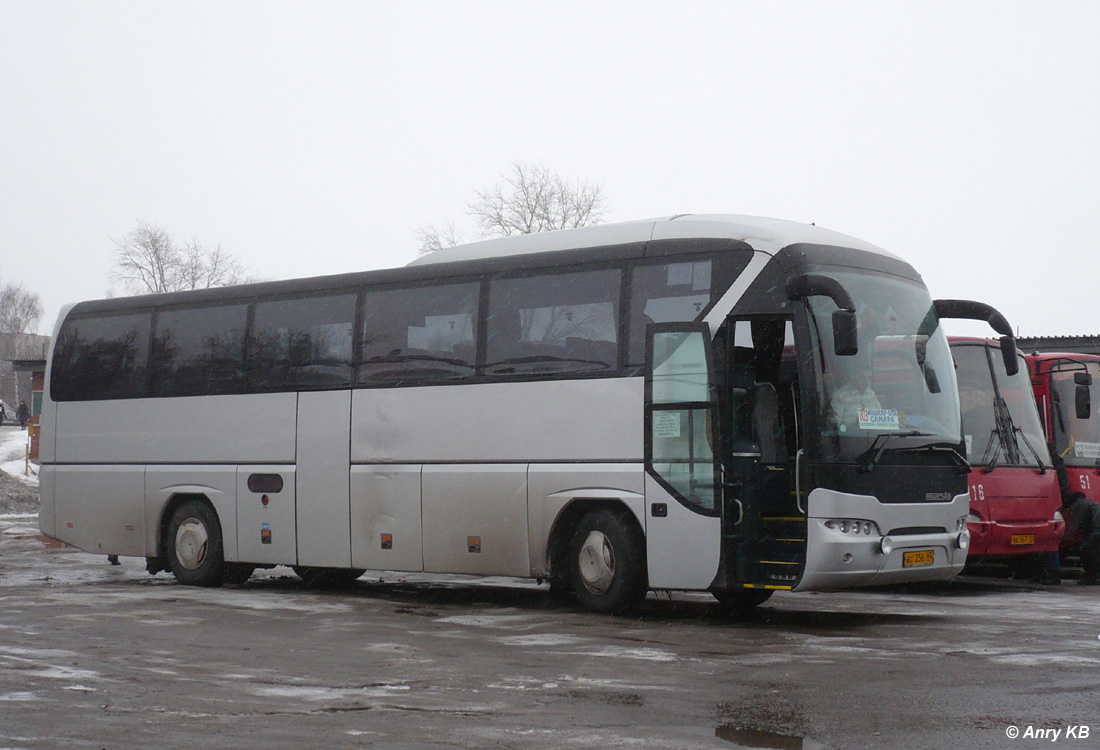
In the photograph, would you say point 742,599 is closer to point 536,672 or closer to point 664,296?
point 664,296

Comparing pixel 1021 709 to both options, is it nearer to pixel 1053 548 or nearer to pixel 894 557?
pixel 894 557

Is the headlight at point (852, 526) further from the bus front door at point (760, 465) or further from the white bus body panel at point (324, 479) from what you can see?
the white bus body panel at point (324, 479)

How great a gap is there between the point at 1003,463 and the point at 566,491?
624 cm

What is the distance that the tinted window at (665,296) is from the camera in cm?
1232

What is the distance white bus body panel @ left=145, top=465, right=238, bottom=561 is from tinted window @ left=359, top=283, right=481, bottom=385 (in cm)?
264

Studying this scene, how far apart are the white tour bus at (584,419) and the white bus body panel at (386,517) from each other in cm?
2

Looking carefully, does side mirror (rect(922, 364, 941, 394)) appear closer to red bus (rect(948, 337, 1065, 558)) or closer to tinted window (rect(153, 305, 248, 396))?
red bus (rect(948, 337, 1065, 558))

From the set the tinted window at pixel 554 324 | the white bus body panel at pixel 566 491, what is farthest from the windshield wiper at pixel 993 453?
the tinted window at pixel 554 324

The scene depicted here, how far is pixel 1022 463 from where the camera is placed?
16562 millimetres

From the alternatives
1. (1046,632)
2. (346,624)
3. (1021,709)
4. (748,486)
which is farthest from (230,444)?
(1021,709)

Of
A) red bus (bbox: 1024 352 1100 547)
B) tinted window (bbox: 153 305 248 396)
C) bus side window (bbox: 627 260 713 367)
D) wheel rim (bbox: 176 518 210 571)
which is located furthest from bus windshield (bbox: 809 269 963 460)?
wheel rim (bbox: 176 518 210 571)

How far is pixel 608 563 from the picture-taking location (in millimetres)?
12797

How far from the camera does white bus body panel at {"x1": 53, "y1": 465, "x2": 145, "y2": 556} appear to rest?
57.2ft

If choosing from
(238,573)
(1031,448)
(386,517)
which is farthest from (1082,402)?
(238,573)
